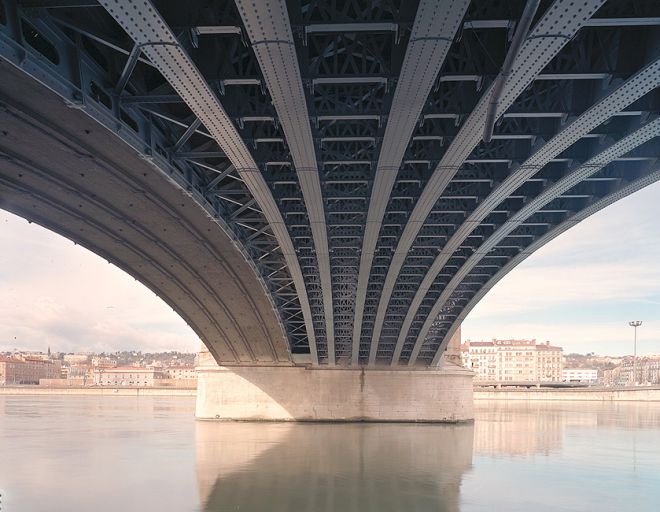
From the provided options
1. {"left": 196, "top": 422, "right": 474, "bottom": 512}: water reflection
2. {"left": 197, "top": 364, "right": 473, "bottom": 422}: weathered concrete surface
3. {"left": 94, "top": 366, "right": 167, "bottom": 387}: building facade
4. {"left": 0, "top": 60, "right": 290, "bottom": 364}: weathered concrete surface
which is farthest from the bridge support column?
{"left": 94, "top": 366, "right": 167, "bottom": 387}: building facade

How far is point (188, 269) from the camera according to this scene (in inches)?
1257

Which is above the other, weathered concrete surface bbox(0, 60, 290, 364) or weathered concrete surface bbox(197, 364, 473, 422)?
weathered concrete surface bbox(0, 60, 290, 364)

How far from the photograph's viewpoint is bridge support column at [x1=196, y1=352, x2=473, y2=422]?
47406 mm

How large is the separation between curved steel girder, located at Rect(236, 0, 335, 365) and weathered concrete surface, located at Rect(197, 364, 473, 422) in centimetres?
2844

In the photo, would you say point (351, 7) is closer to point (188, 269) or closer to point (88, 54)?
point (88, 54)

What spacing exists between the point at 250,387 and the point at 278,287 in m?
14.6

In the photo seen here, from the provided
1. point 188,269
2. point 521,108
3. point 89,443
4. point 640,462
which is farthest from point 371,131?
point 89,443

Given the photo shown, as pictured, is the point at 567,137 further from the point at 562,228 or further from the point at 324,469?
the point at 324,469

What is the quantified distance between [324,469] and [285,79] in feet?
66.6

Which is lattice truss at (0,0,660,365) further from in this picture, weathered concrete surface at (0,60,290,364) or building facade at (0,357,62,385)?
building facade at (0,357,62,385)

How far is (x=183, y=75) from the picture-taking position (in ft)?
38.9

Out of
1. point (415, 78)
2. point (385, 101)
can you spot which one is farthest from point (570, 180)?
point (415, 78)

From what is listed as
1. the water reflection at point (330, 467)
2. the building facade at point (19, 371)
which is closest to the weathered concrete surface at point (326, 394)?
the water reflection at point (330, 467)

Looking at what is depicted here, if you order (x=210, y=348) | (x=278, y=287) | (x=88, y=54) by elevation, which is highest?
(x=88, y=54)
